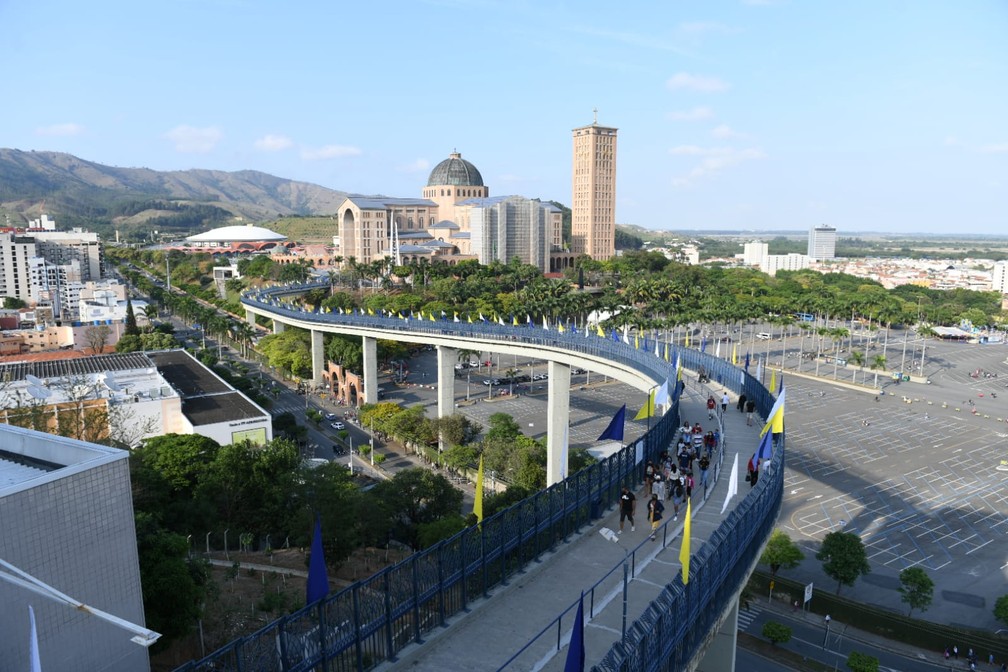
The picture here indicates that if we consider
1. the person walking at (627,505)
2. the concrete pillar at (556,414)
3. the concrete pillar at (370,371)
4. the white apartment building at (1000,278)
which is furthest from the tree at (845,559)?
the white apartment building at (1000,278)

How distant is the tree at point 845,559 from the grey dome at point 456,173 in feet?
345

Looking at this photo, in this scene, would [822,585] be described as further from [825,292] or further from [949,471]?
[825,292]

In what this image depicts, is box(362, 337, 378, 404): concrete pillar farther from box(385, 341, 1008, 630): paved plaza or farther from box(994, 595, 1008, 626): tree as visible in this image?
box(994, 595, 1008, 626): tree

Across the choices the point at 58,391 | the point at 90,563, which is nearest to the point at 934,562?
the point at 90,563

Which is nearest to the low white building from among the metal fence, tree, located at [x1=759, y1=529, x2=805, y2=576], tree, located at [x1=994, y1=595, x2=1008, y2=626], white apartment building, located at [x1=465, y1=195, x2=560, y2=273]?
the metal fence

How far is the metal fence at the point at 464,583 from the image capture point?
35.8ft

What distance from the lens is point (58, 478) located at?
40.2 feet

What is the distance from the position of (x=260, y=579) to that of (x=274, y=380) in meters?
48.7

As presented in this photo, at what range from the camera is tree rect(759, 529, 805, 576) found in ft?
105

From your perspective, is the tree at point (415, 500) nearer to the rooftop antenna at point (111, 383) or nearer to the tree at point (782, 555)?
the tree at point (782, 555)

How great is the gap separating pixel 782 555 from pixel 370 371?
37.9 meters

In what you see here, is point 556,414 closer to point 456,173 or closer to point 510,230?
point 510,230

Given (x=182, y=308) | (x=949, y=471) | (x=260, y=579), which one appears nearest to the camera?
(x=260, y=579)

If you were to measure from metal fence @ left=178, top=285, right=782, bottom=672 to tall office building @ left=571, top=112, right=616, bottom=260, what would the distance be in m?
110
